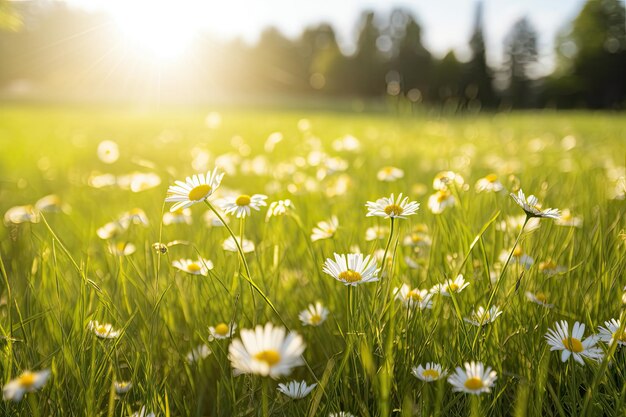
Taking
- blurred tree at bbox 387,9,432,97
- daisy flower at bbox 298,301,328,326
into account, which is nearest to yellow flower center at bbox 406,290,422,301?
daisy flower at bbox 298,301,328,326

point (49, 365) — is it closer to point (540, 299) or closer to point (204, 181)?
point (204, 181)

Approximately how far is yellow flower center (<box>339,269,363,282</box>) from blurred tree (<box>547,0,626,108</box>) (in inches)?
1330

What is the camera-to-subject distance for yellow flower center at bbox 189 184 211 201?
1010 mm

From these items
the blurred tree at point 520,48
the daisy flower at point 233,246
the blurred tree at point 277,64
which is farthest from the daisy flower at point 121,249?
the blurred tree at point 520,48

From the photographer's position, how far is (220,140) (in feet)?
20.9

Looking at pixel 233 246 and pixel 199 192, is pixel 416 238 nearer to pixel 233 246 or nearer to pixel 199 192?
pixel 233 246

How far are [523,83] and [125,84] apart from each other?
32368mm

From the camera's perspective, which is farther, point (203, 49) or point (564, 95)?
point (203, 49)

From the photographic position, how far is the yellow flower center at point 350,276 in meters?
0.97

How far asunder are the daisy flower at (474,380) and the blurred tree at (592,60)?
33.8 m

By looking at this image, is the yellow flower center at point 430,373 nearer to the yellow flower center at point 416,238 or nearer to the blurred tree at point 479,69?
the yellow flower center at point 416,238

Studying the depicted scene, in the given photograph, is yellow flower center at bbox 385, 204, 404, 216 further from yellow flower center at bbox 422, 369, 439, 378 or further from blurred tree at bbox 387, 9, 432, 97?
blurred tree at bbox 387, 9, 432, 97

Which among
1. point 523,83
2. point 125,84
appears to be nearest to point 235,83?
point 125,84

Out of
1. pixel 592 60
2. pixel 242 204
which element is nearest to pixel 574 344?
pixel 242 204
